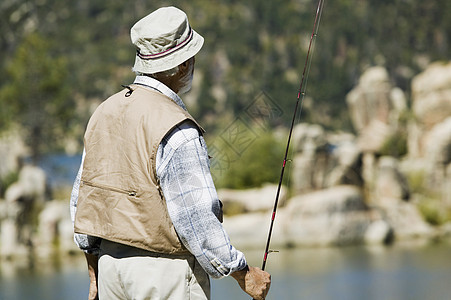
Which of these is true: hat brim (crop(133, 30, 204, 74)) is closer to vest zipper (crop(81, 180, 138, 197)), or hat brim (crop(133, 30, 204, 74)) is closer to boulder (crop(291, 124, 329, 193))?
vest zipper (crop(81, 180, 138, 197))

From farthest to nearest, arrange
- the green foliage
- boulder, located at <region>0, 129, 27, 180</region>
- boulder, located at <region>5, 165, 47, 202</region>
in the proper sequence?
the green foliage → boulder, located at <region>0, 129, 27, 180</region> → boulder, located at <region>5, 165, 47, 202</region>

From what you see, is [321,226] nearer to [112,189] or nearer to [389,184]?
[389,184]

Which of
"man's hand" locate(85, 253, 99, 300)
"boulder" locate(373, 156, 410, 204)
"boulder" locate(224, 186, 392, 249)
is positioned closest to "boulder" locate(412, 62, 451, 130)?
"boulder" locate(373, 156, 410, 204)

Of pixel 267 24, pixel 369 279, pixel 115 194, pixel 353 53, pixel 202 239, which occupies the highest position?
pixel 267 24

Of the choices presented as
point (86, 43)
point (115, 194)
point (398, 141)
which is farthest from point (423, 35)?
point (115, 194)

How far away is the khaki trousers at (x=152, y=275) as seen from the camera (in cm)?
160

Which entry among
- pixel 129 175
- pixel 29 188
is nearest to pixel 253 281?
pixel 129 175

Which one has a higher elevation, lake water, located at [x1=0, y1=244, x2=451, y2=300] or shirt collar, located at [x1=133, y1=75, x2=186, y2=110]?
shirt collar, located at [x1=133, y1=75, x2=186, y2=110]

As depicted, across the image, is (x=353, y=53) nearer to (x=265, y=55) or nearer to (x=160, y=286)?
(x=265, y=55)

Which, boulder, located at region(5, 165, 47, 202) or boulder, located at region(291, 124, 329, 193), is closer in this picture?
boulder, located at region(5, 165, 47, 202)

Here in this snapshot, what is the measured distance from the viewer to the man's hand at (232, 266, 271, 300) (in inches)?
64.3

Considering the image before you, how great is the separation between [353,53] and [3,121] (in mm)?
21743

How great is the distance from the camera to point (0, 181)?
48.9ft

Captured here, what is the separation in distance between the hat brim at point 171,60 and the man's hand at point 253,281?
520 mm
